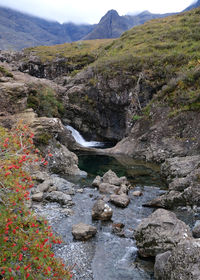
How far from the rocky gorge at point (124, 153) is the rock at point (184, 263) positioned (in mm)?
40

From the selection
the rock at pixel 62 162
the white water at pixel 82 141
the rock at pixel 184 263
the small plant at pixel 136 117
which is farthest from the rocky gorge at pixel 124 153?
the white water at pixel 82 141

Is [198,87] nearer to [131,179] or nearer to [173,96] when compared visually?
[173,96]

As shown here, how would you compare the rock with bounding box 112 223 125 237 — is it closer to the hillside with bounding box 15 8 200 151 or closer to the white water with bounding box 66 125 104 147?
the hillside with bounding box 15 8 200 151

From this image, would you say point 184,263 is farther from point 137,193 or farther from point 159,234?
point 137,193

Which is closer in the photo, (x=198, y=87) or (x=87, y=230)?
(x=87, y=230)

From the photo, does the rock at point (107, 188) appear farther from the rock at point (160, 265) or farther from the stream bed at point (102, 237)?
the rock at point (160, 265)

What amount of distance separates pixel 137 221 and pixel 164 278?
24.2 ft

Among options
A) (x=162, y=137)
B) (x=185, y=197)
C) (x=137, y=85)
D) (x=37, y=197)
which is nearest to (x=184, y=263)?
(x=185, y=197)

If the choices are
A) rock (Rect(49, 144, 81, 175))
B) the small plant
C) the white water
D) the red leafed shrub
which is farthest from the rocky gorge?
the red leafed shrub

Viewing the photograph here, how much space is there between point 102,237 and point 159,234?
169 inches

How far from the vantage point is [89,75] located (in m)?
60.6

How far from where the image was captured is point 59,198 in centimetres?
2197

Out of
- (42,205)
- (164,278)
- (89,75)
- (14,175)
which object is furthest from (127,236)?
(89,75)

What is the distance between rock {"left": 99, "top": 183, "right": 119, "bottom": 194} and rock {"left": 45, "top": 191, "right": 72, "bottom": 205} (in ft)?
14.0
